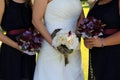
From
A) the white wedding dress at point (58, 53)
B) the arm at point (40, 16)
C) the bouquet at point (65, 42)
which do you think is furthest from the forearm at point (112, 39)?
the arm at point (40, 16)

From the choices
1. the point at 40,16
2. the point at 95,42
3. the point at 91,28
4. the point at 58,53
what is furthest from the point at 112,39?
the point at 40,16

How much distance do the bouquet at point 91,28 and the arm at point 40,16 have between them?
1.67 feet

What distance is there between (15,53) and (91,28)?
4.04 ft

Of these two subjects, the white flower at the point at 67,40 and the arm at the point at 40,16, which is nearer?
the white flower at the point at 67,40

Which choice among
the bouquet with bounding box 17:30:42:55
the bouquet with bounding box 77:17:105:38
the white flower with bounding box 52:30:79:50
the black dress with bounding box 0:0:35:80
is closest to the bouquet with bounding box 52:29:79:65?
the white flower with bounding box 52:30:79:50

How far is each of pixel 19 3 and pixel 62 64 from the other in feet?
3.49

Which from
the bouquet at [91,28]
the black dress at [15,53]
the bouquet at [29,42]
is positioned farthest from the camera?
the black dress at [15,53]

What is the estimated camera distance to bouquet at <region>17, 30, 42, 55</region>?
5246 mm

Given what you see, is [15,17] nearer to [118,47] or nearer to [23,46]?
[23,46]

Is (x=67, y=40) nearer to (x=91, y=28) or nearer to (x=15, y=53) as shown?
(x=91, y=28)

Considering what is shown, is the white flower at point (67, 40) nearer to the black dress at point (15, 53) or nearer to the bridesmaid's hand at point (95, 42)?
the bridesmaid's hand at point (95, 42)

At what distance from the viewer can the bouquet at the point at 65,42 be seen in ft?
16.6

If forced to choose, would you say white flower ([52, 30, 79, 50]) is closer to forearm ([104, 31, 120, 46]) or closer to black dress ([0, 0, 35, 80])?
forearm ([104, 31, 120, 46])

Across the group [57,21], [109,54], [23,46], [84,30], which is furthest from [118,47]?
[23,46]
